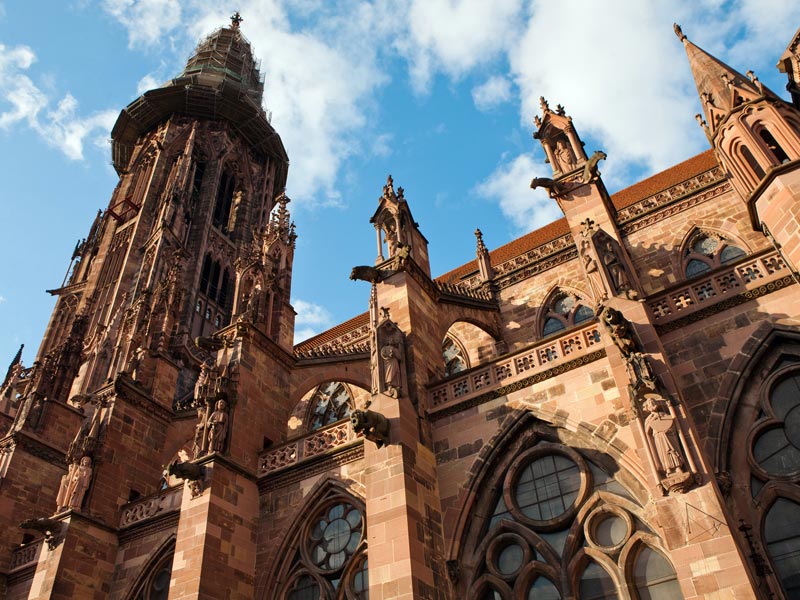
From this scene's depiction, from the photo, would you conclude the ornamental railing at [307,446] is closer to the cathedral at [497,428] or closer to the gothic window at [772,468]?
the cathedral at [497,428]

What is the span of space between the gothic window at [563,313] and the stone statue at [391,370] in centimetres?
522

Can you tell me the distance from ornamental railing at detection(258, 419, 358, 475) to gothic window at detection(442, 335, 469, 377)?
446 centimetres

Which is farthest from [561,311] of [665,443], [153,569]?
[153,569]

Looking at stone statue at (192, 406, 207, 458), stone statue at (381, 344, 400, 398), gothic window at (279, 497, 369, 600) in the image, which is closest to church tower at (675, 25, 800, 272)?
stone statue at (381, 344, 400, 398)

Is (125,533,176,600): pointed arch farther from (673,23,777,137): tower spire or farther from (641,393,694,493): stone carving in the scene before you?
(673,23,777,137): tower spire

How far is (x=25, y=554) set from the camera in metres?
14.4

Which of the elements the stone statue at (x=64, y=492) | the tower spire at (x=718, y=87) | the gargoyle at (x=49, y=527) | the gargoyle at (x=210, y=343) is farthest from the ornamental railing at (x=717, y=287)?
the stone statue at (x=64, y=492)

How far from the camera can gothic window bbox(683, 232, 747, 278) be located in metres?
13.4

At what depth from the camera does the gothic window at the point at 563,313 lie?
14498mm

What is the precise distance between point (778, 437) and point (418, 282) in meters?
6.29

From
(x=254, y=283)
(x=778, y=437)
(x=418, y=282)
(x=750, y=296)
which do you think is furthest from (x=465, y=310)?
(x=778, y=437)

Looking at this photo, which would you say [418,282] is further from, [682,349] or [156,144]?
[156,144]

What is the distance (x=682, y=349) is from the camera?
8930mm

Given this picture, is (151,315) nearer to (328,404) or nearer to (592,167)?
(328,404)
